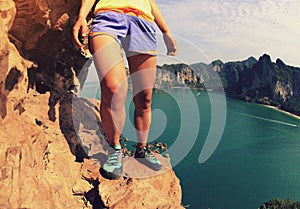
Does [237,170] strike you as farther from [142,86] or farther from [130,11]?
[130,11]

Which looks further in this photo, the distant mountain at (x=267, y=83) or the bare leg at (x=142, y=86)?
the distant mountain at (x=267, y=83)

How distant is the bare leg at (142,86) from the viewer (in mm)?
1749

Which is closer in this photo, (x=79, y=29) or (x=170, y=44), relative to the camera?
(x=79, y=29)

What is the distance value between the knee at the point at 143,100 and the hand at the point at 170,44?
0.47 metres

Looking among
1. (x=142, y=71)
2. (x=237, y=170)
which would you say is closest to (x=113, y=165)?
(x=142, y=71)

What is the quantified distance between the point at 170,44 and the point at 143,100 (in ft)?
1.79

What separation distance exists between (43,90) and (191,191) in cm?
1836

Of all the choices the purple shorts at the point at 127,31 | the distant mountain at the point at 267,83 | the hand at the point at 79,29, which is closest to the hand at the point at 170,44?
the purple shorts at the point at 127,31

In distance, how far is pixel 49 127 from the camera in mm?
2246

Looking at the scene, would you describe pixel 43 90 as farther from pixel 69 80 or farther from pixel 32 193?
pixel 32 193

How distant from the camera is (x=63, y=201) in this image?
1.68 metres

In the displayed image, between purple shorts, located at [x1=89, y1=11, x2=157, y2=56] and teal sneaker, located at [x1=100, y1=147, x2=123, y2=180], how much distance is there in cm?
67

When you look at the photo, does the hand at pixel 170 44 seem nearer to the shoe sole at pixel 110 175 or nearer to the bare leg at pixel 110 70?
the bare leg at pixel 110 70

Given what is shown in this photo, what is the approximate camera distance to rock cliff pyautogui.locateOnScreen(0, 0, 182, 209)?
1.28 meters
